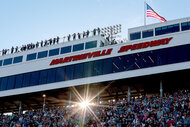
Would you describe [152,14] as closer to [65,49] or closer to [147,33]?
[147,33]

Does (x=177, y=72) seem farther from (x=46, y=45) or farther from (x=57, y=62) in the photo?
(x=46, y=45)

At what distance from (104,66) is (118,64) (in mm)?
1647

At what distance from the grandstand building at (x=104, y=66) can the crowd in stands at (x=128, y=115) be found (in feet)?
11.0

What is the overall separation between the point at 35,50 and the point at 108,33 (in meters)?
9.30

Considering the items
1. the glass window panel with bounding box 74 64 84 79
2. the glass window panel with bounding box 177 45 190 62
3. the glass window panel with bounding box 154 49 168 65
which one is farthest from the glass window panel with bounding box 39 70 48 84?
the glass window panel with bounding box 177 45 190 62

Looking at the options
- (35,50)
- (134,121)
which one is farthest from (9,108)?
(134,121)

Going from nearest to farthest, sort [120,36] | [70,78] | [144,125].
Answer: [144,125], [70,78], [120,36]

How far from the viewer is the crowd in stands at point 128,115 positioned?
23016mm

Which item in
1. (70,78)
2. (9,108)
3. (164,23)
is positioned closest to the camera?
(164,23)

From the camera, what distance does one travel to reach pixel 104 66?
3450 centimetres

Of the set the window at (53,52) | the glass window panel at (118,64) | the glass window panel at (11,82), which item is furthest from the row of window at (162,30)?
the glass window panel at (11,82)

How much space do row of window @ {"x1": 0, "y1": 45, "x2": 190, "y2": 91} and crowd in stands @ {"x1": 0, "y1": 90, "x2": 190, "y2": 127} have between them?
3.74 m

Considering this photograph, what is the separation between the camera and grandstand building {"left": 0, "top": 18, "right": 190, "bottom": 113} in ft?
104

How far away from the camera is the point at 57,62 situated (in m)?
37.8
